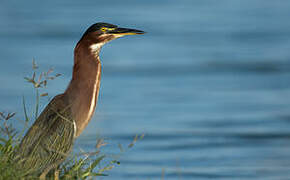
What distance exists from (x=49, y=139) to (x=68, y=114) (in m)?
0.32

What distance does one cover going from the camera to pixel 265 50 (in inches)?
579

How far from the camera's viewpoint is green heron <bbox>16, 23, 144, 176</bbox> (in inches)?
231

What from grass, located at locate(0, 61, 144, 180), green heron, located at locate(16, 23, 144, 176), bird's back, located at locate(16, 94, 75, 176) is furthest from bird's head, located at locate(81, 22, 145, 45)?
grass, located at locate(0, 61, 144, 180)

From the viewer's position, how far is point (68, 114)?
630 centimetres

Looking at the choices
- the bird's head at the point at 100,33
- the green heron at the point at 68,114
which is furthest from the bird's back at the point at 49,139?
the bird's head at the point at 100,33

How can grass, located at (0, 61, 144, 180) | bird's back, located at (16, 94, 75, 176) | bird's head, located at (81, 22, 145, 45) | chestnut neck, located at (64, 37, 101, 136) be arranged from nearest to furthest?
grass, located at (0, 61, 144, 180), bird's back, located at (16, 94, 75, 176), chestnut neck, located at (64, 37, 101, 136), bird's head, located at (81, 22, 145, 45)

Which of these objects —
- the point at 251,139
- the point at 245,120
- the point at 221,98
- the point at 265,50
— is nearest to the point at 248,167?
the point at 251,139

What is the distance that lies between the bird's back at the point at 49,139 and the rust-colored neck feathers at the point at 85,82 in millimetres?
95

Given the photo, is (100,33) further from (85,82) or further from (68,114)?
(68,114)

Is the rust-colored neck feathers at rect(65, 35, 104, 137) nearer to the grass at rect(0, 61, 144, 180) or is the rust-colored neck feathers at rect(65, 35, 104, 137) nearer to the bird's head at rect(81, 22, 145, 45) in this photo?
the bird's head at rect(81, 22, 145, 45)

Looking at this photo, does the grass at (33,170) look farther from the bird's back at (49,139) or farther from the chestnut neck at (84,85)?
the chestnut neck at (84,85)

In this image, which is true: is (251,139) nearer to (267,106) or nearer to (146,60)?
(267,106)

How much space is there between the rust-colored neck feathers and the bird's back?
95 mm

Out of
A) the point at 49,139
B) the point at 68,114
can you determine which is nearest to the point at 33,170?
the point at 49,139
